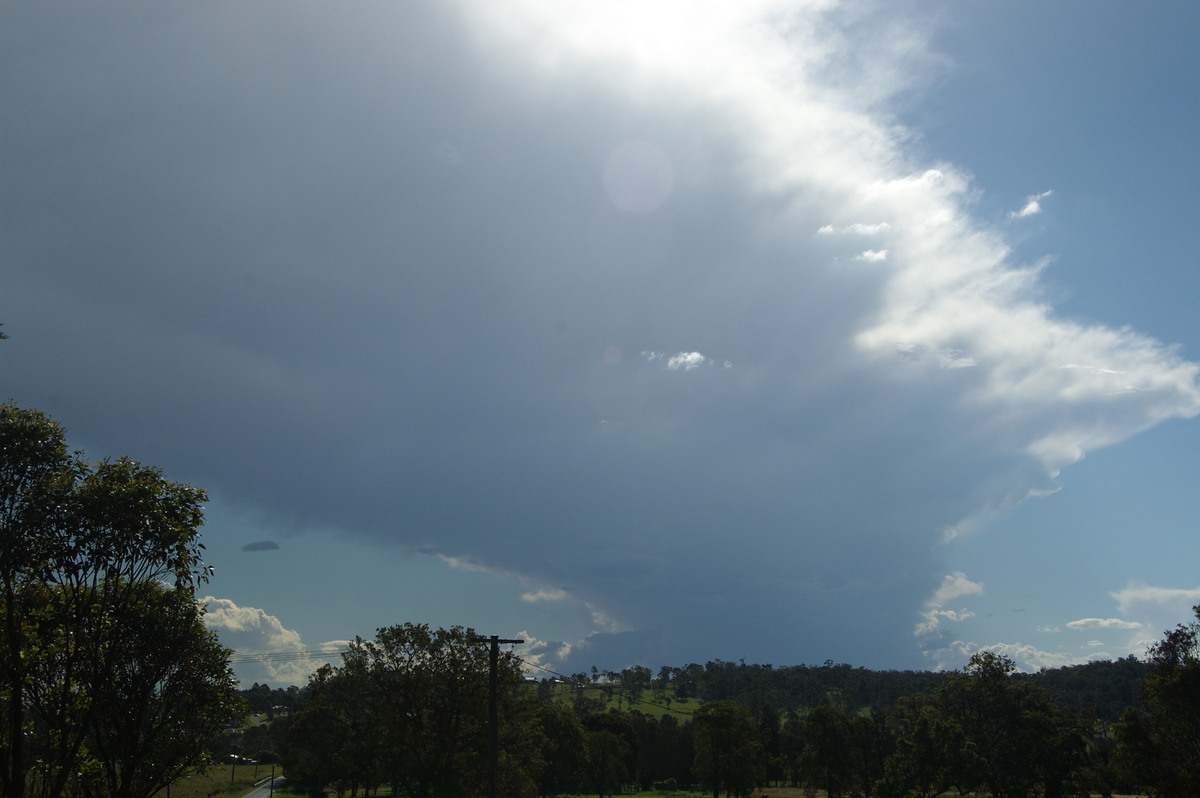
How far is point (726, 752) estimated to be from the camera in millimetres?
81500

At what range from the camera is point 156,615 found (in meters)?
19.6

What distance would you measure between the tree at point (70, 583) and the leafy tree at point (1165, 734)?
1537 inches

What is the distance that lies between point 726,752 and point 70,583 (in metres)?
78.3

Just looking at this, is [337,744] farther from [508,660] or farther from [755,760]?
[755,760]

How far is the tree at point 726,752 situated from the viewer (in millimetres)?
80688

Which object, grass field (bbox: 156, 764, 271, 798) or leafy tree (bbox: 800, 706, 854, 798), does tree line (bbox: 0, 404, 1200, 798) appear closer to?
leafy tree (bbox: 800, 706, 854, 798)

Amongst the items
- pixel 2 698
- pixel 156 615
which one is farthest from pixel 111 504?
pixel 2 698

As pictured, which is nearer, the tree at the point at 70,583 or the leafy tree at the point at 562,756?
the tree at the point at 70,583

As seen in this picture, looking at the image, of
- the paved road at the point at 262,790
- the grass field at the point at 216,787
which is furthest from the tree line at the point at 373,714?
the grass field at the point at 216,787

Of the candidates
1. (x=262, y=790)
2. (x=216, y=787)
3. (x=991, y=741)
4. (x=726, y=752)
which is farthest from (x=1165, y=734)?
(x=216, y=787)

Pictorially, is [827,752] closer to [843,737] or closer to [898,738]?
[843,737]

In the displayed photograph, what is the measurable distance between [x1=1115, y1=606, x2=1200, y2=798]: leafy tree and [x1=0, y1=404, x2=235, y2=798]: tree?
128 feet

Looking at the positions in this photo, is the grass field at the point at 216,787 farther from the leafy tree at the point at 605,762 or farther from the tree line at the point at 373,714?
the leafy tree at the point at 605,762

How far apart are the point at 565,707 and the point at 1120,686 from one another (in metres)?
175
